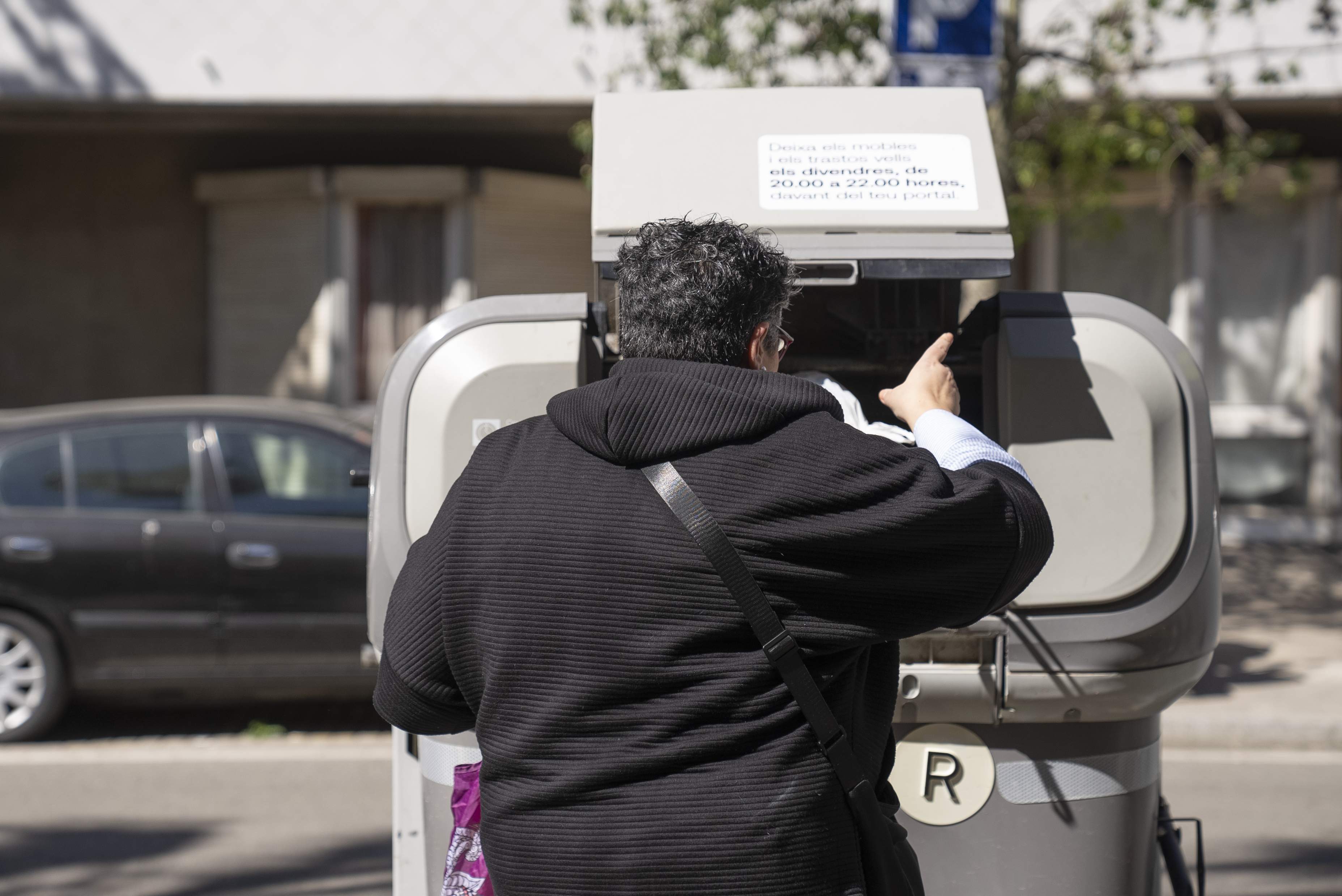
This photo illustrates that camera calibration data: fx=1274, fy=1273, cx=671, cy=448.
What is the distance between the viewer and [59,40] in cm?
985

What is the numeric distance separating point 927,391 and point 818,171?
83 cm

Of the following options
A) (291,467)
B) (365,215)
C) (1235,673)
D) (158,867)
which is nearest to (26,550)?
(291,467)

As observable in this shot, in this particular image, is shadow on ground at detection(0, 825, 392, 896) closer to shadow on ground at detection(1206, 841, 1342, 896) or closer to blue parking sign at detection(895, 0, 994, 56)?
shadow on ground at detection(1206, 841, 1342, 896)

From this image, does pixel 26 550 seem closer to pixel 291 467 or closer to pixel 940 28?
pixel 291 467

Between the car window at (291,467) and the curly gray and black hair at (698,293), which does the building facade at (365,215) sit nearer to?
the car window at (291,467)

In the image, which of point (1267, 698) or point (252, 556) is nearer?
point (252, 556)

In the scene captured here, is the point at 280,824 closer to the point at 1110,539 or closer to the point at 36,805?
the point at 36,805

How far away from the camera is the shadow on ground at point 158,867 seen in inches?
170

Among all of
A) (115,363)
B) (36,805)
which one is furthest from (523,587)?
(115,363)

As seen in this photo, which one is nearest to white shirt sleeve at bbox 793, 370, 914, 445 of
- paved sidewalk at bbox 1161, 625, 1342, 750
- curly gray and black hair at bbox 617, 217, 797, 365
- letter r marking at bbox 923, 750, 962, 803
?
curly gray and black hair at bbox 617, 217, 797, 365

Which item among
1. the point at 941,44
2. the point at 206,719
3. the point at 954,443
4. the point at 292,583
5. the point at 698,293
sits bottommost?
the point at 206,719

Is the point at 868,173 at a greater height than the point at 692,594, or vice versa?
the point at 868,173

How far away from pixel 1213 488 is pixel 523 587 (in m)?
1.45

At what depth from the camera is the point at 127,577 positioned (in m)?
5.76
